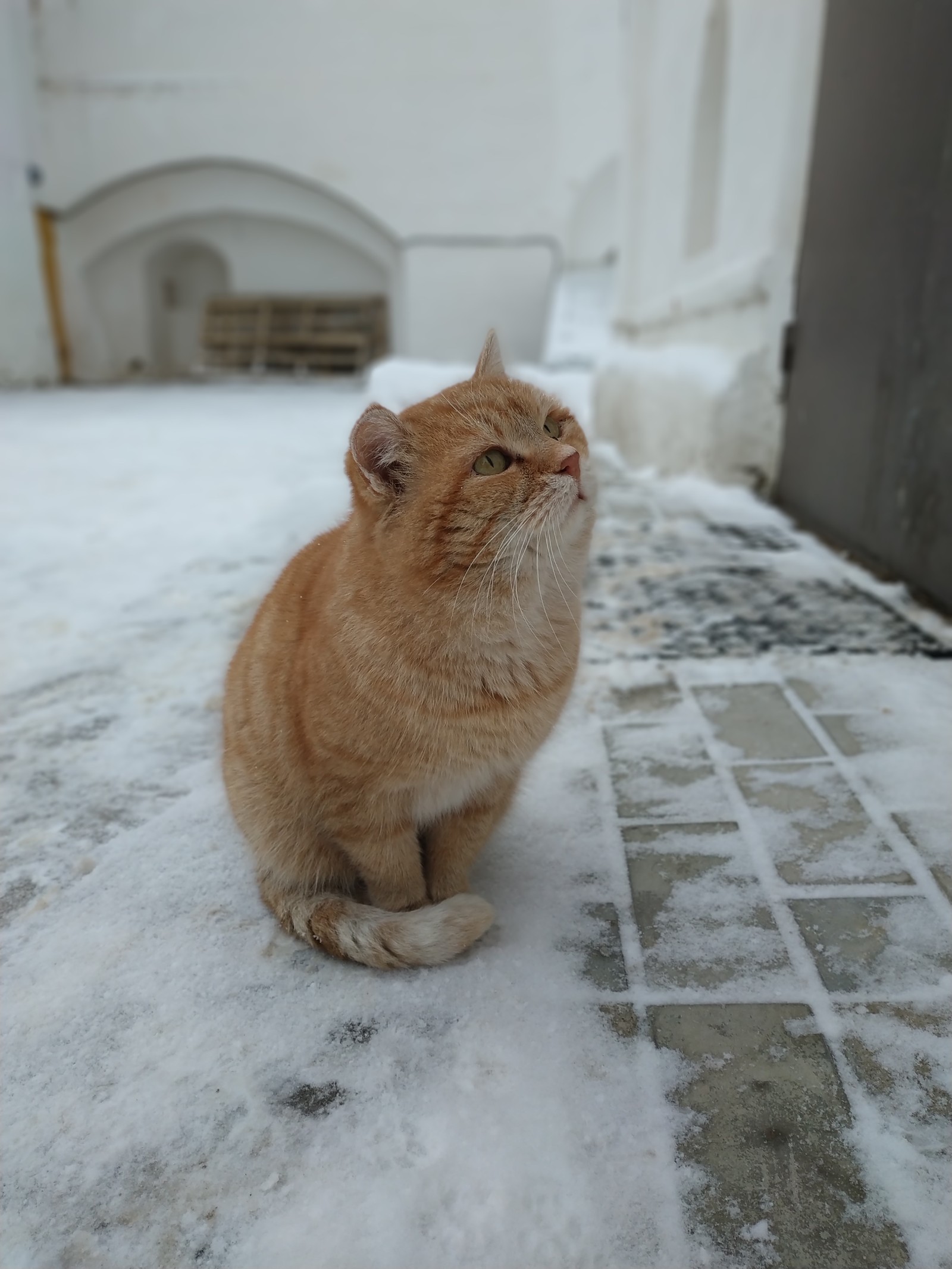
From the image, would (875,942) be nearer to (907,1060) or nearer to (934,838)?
(907,1060)

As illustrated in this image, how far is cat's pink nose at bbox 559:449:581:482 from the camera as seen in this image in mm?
1392

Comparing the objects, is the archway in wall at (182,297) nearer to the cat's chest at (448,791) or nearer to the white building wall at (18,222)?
the white building wall at (18,222)

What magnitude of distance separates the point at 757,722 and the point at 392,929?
4.25 ft

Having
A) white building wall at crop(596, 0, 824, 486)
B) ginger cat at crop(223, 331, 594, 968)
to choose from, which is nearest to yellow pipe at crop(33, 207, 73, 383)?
white building wall at crop(596, 0, 824, 486)

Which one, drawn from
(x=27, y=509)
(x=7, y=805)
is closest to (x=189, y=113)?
(x=27, y=509)

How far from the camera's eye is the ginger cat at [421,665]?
1394mm

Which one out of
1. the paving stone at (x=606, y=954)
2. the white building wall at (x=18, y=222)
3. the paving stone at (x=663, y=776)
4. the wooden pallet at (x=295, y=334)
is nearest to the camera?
the paving stone at (x=606, y=954)

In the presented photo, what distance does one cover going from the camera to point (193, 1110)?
4.00 feet

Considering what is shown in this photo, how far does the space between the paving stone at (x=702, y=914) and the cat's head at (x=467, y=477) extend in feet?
2.40

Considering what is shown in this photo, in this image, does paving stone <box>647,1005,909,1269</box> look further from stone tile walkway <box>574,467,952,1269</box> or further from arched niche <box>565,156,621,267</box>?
arched niche <box>565,156,621,267</box>

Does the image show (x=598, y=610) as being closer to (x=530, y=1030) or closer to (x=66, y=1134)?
(x=530, y=1030)

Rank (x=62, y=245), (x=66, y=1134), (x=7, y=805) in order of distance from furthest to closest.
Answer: (x=62, y=245)
(x=7, y=805)
(x=66, y=1134)

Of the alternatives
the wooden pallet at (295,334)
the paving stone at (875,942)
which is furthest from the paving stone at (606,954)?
the wooden pallet at (295,334)

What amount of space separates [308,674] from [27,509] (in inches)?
160
